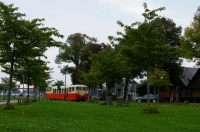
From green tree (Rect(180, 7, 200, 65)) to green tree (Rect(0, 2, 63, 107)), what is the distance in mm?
25168

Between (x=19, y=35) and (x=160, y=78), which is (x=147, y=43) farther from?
(x=160, y=78)

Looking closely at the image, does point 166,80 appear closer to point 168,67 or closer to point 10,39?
point 168,67

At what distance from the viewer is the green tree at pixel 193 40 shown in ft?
149

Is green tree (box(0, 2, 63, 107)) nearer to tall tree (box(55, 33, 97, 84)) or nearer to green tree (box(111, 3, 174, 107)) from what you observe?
green tree (box(111, 3, 174, 107))

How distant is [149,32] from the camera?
83.0ft

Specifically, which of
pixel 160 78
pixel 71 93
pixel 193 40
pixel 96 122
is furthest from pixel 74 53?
pixel 96 122

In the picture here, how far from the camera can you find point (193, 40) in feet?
151

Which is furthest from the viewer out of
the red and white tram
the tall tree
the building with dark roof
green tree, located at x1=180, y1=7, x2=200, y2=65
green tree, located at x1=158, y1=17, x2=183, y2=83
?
the tall tree

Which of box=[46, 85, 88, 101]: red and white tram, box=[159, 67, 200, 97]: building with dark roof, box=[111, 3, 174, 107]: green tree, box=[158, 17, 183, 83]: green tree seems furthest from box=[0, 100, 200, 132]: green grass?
box=[159, 67, 200, 97]: building with dark roof

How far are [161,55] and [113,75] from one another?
1713 centimetres

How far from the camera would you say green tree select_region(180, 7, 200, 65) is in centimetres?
4544

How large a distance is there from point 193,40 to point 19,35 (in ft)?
90.4

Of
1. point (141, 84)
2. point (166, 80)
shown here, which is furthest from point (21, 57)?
point (141, 84)

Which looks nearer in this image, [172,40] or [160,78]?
[160,78]
